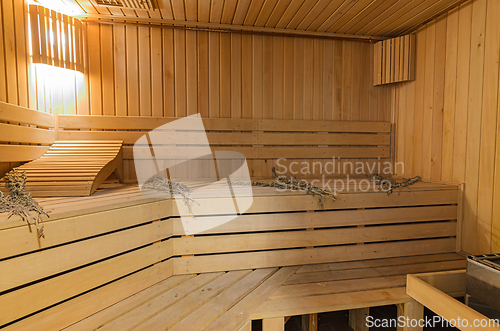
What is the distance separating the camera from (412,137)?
3.08 meters

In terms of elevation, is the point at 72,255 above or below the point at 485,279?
above

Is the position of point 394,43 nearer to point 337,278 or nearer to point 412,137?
point 412,137

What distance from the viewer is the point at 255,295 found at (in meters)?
1.73

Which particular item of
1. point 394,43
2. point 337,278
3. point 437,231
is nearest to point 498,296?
point 337,278

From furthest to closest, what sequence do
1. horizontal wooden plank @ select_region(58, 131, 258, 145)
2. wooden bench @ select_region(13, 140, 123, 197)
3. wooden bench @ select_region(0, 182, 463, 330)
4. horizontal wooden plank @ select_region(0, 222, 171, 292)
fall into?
horizontal wooden plank @ select_region(58, 131, 258, 145) → wooden bench @ select_region(13, 140, 123, 197) → wooden bench @ select_region(0, 182, 463, 330) → horizontal wooden plank @ select_region(0, 222, 171, 292)

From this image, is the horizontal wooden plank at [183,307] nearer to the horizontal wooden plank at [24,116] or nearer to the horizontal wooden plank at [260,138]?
the horizontal wooden plank at [260,138]

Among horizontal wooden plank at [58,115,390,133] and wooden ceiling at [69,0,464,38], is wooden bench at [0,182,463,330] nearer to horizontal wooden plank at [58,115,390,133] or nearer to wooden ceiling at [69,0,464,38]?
horizontal wooden plank at [58,115,390,133]

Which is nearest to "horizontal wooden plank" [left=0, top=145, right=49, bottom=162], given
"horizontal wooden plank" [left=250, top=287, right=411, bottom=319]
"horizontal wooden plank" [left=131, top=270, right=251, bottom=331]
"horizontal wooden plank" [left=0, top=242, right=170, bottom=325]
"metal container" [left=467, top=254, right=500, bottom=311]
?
"horizontal wooden plank" [left=0, top=242, right=170, bottom=325]

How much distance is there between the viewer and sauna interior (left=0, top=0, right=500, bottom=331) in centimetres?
158

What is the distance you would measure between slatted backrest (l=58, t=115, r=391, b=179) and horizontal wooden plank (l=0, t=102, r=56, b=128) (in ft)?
0.63

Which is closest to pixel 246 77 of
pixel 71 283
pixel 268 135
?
pixel 268 135

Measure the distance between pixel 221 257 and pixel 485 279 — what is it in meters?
1.57

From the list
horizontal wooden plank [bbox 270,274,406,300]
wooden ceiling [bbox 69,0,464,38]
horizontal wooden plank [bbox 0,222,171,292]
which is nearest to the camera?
horizontal wooden plank [bbox 0,222,171,292]

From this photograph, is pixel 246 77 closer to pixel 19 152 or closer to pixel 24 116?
pixel 24 116
